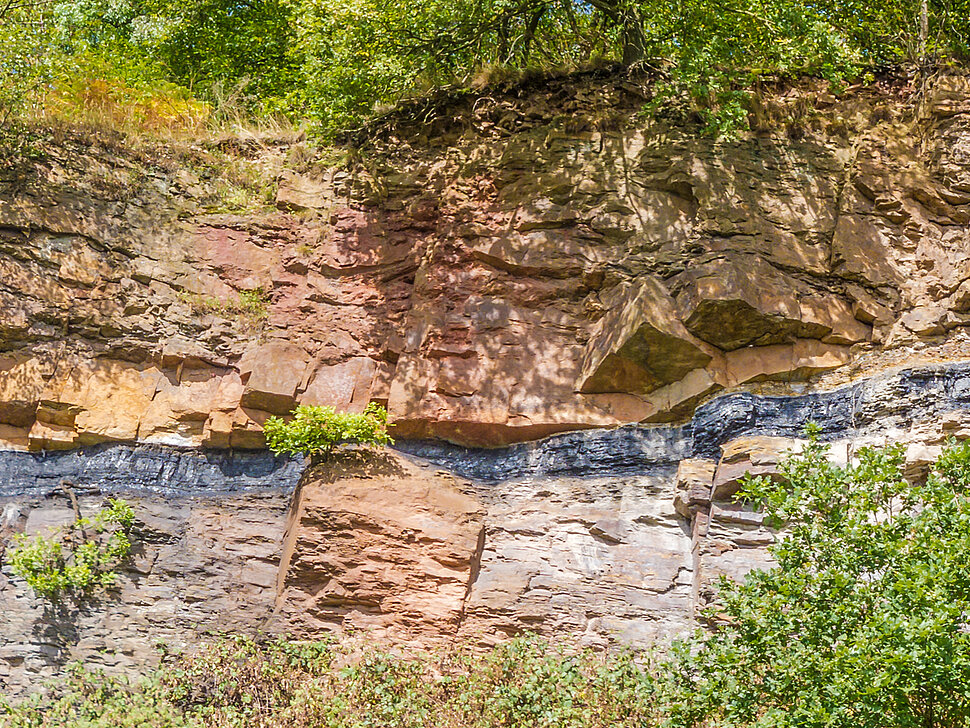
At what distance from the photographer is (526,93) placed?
29.7 feet

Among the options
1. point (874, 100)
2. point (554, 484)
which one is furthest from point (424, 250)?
point (874, 100)

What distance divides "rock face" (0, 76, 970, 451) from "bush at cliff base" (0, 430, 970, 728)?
1.84m

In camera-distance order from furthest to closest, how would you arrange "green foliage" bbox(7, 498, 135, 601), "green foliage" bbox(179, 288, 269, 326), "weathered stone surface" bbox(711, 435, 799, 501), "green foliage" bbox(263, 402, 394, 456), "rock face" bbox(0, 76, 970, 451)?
"green foliage" bbox(179, 288, 269, 326) < "rock face" bbox(0, 76, 970, 451) < "green foliage" bbox(263, 402, 394, 456) < "green foliage" bbox(7, 498, 135, 601) < "weathered stone surface" bbox(711, 435, 799, 501)

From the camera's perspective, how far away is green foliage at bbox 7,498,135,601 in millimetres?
7172

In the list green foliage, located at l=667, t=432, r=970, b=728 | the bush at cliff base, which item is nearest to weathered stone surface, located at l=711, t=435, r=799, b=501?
the bush at cliff base

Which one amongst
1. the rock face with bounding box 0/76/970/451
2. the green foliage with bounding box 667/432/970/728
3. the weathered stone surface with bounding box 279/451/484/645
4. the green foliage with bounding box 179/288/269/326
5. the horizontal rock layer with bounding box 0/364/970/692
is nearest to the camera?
the green foliage with bounding box 667/432/970/728

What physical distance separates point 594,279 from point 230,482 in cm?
337

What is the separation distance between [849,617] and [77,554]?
17.8 ft

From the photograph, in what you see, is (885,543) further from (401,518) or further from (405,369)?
(405,369)

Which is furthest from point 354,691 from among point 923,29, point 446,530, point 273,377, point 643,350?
point 923,29

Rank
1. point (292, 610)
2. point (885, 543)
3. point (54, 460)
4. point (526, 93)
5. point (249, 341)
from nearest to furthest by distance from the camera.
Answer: point (885, 543) < point (292, 610) < point (54, 460) < point (249, 341) < point (526, 93)

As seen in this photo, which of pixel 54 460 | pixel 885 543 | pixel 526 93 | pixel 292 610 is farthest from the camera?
pixel 526 93

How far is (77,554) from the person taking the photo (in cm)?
728

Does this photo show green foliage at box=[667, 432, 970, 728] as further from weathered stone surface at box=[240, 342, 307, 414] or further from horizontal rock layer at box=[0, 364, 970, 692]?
weathered stone surface at box=[240, 342, 307, 414]
